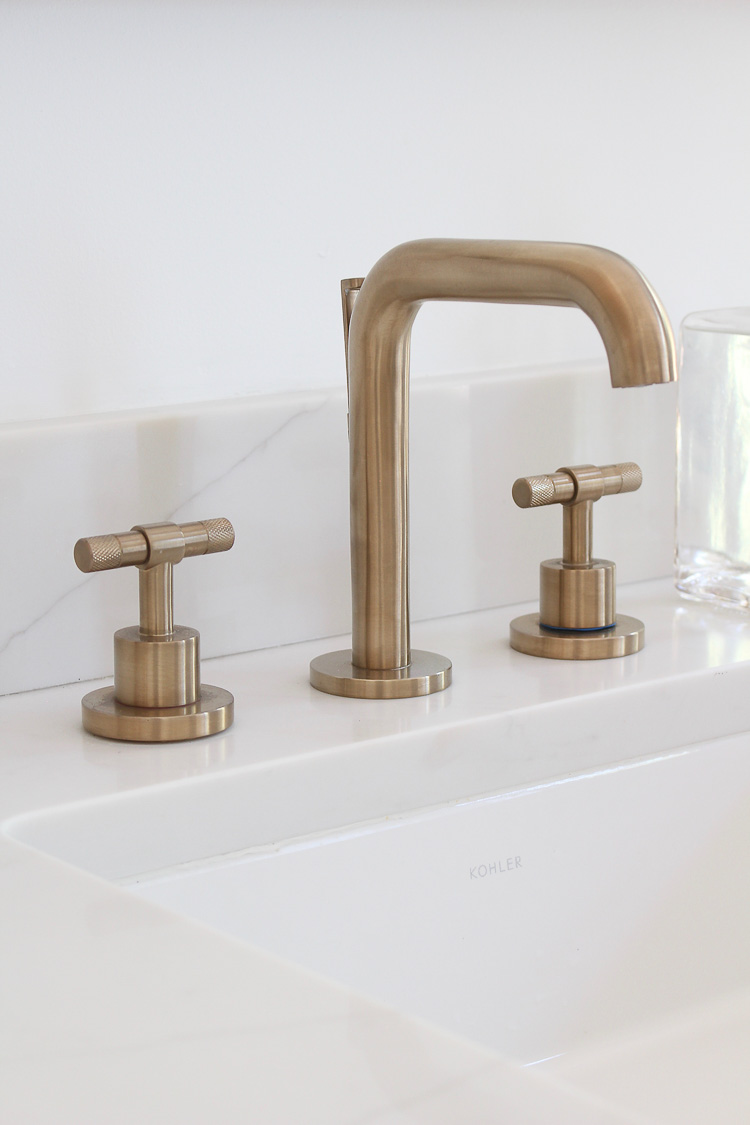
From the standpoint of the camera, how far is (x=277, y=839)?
21.0 inches

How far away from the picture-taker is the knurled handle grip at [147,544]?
538 millimetres

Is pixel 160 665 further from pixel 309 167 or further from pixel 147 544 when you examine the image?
pixel 309 167

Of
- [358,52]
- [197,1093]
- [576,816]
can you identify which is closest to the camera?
[197,1093]

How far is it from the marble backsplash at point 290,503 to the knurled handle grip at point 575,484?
0.24 feet

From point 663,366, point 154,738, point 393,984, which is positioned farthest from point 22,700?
point 663,366

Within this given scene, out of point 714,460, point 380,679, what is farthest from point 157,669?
point 714,460

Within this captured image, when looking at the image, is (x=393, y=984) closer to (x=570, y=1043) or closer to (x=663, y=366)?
(x=570, y=1043)

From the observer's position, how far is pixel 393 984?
1.78ft

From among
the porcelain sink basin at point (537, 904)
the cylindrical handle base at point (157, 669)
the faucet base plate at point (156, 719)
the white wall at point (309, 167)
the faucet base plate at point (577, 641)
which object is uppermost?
the white wall at point (309, 167)

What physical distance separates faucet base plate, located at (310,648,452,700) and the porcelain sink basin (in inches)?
2.7

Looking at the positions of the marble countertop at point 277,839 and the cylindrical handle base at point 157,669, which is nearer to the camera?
the marble countertop at point 277,839

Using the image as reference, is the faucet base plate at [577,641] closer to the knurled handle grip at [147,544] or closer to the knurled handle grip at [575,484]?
the knurled handle grip at [575,484]

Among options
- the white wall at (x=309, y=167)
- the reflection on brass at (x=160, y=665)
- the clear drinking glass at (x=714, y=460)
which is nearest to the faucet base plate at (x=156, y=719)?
the reflection on brass at (x=160, y=665)

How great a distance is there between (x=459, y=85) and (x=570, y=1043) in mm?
507
